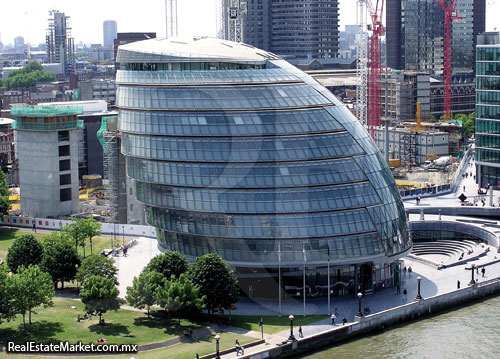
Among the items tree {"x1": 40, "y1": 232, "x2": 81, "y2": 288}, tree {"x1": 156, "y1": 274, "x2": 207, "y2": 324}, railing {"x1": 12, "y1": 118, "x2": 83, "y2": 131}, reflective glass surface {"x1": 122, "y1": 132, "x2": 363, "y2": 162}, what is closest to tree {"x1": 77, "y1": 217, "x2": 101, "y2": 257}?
tree {"x1": 40, "y1": 232, "x2": 81, "y2": 288}

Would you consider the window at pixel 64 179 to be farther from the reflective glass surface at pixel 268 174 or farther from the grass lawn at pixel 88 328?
the grass lawn at pixel 88 328

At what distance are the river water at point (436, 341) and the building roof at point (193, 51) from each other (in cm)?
2439

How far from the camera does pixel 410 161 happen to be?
15500 cm

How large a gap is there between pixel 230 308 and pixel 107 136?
37.3m

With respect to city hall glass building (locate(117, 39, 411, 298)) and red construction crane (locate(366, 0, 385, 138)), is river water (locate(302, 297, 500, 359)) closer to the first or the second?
city hall glass building (locate(117, 39, 411, 298))

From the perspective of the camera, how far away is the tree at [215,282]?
67688 mm

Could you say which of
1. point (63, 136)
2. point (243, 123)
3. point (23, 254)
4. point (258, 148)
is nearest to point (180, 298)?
point (258, 148)

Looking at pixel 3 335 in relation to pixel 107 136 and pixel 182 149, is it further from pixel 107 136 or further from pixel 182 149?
pixel 107 136

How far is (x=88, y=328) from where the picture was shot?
64.4 meters

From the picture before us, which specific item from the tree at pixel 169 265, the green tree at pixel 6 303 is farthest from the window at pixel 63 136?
the green tree at pixel 6 303

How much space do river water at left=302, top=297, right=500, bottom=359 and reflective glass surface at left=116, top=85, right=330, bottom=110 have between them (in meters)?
19.1

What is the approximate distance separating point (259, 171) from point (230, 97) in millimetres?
6483

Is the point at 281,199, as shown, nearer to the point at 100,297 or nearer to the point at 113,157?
the point at 100,297

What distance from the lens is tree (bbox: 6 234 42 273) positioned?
77125mm
